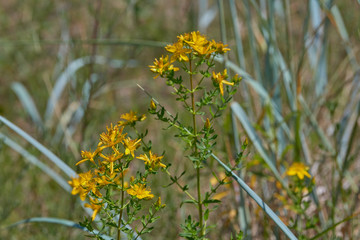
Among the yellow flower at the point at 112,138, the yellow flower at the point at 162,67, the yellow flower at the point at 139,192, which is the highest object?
the yellow flower at the point at 162,67

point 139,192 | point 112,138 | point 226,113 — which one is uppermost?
point 226,113

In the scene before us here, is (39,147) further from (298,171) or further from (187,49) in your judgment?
(298,171)

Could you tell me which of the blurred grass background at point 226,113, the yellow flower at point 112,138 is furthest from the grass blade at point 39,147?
the blurred grass background at point 226,113

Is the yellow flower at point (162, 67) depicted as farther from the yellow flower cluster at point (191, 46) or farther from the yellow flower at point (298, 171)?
the yellow flower at point (298, 171)

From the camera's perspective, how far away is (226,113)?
1.88 m

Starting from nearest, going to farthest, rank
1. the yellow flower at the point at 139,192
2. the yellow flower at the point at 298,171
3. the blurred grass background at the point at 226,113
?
1. the yellow flower at the point at 139,192
2. the yellow flower at the point at 298,171
3. the blurred grass background at the point at 226,113

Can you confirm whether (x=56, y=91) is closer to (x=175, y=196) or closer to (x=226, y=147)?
(x=175, y=196)

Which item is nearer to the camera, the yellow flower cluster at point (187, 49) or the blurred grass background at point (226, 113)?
the yellow flower cluster at point (187, 49)

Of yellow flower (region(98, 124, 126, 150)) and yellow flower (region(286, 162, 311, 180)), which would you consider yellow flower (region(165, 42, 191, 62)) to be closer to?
yellow flower (region(98, 124, 126, 150))

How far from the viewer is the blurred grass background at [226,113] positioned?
167cm

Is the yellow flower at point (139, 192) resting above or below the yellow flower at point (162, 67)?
below

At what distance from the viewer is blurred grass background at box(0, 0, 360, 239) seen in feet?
5.49

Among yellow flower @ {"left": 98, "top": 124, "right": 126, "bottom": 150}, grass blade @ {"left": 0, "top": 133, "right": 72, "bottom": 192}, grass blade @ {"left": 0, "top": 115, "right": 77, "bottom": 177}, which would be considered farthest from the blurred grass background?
yellow flower @ {"left": 98, "top": 124, "right": 126, "bottom": 150}

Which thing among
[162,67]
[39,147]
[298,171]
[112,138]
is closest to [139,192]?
[112,138]
